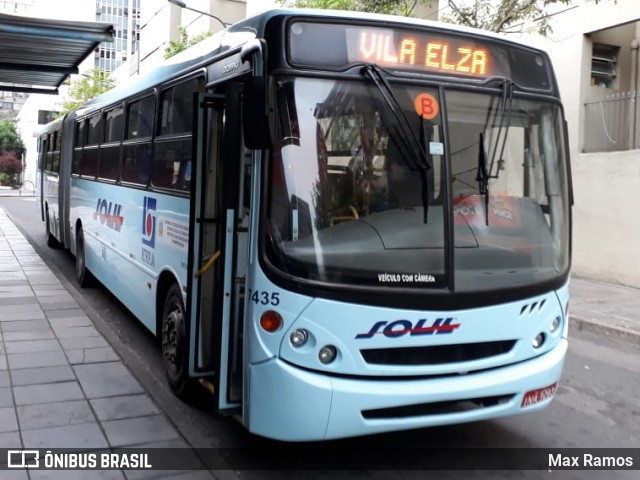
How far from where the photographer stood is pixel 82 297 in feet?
29.3

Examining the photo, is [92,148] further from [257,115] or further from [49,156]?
[257,115]

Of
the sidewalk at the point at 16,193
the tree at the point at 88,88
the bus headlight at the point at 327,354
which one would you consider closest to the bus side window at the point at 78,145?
the bus headlight at the point at 327,354

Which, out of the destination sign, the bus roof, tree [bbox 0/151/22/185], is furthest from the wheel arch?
tree [bbox 0/151/22/185]

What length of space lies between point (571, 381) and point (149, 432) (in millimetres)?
4097

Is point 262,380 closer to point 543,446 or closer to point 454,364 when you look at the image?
point 454,364

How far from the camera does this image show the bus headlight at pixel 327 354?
11.6ft

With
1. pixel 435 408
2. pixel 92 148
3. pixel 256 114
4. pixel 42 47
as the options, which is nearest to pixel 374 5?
pixel 92 148

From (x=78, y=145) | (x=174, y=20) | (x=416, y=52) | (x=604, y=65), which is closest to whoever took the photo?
(x=416, y=52)

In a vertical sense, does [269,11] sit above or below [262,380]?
above

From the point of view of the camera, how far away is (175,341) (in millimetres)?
5133

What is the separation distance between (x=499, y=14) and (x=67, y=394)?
924cm

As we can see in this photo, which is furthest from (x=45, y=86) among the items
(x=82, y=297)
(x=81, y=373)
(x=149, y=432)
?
(x=149, y=432)

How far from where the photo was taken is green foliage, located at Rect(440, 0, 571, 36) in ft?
34.7

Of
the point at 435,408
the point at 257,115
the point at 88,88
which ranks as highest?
the point at 88,88
